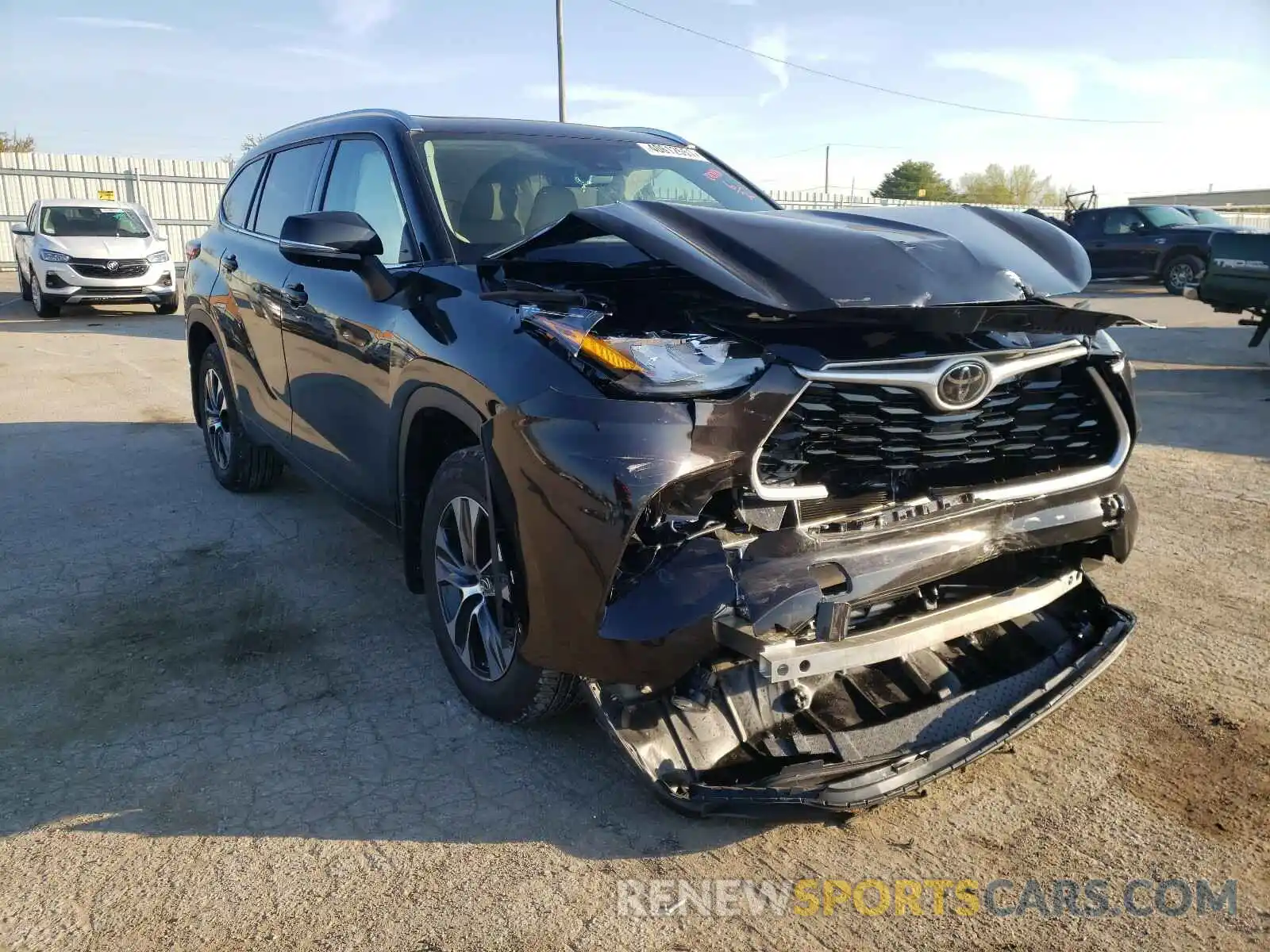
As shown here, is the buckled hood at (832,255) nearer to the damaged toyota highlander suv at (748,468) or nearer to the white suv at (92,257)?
the damaged toyota highlander suv at (748,468)

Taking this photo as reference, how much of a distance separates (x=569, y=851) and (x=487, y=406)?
120 centimetres

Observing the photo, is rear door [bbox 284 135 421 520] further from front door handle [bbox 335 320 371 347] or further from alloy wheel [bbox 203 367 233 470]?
alloy wheel [bbox 203 367 233 470]

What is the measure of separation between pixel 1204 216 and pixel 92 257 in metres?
21.3

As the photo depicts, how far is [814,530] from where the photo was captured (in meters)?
2.45

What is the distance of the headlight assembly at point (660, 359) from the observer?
2.38 metres

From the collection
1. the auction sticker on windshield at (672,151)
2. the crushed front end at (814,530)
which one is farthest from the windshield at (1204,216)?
the crushed front end at (814,530)

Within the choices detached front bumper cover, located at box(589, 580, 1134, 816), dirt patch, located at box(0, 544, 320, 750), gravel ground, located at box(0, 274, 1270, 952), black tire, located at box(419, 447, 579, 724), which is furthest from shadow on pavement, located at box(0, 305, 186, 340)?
detached front bumper cover, located at box(589, 580, 1134, 816)

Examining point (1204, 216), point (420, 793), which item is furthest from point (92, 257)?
point (1204, 216)

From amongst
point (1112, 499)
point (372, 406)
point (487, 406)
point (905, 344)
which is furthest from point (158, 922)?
point (1112, 499)

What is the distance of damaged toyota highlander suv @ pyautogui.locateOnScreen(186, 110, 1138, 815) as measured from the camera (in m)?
2.35

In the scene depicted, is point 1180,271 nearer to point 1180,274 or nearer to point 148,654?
point 1180,274

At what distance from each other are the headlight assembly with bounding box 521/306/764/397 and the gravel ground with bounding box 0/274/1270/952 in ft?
3.90

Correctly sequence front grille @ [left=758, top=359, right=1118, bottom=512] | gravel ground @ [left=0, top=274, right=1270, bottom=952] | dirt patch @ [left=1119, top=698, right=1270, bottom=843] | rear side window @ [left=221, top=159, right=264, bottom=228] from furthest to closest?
rear side window @ [left=221, top=159, right=264, bottom=228] < dirt patch @ [left=1119, top=698, right=1270, bottom=843] < front grille @ [left=758, top=359, right=1118, bottom=512] < gravel ground @ [left=0, top=274, right=1270, bottom=952]

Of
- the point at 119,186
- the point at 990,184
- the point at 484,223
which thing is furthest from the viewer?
the point at 990,184
